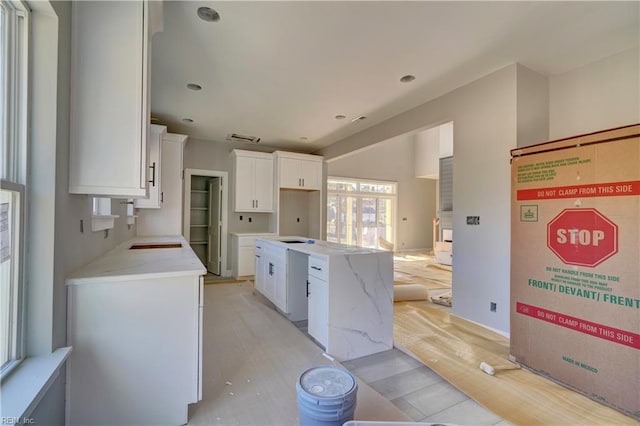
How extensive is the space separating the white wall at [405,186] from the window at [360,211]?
27 centimetres

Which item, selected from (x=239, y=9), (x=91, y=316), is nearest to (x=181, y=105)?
(x=239, y=9)

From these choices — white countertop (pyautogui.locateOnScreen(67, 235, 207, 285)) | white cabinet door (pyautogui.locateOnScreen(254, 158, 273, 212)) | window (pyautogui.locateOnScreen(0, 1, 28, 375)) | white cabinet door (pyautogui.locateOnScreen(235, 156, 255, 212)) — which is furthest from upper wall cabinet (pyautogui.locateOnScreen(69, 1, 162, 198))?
white cabinet door (pyautogui.locateOnScreen(254, 158, 273, 212))

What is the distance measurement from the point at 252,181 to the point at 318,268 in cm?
348

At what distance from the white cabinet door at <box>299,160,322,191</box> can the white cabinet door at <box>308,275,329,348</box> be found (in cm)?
354

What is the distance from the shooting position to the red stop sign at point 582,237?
1.82m

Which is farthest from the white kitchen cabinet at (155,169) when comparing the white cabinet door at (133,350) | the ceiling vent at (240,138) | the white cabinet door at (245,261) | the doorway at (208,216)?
the white cabinet door at (133,350)

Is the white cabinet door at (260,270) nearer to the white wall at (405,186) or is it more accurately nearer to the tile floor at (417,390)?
the tile floor at (417,390)

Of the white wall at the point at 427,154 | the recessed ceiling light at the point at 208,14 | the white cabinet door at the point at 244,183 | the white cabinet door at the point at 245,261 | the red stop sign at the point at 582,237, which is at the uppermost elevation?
the white wall at the point at 427,154

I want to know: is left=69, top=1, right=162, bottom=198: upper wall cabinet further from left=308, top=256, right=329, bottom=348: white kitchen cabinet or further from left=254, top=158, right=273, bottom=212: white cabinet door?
left=254, top=158, right=273, bottom=212: white cabinet door

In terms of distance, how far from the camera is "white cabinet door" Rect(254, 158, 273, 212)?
5.60 meters

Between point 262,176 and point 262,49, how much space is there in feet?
10.4

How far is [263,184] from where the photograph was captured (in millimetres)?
5656

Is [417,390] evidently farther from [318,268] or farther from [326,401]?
[318,268]

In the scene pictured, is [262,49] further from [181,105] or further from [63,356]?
[63,356]
